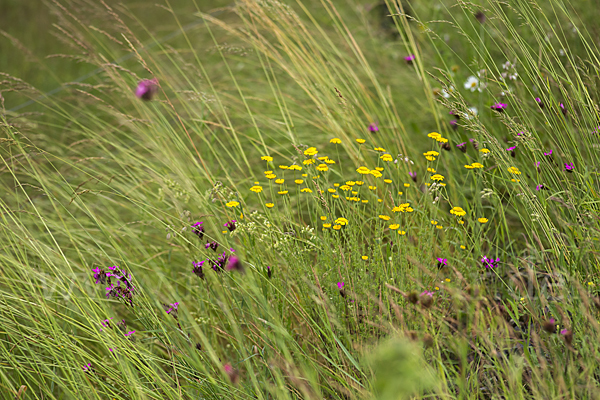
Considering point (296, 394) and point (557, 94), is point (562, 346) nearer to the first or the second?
point (296, 394)

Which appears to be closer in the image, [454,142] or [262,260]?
[262,260]

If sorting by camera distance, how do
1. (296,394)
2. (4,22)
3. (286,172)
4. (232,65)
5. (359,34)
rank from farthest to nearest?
(4,22)
(232,65)
(359,34)
(286,172)
(296,394)

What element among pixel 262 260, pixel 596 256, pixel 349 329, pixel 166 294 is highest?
pixel 596 256

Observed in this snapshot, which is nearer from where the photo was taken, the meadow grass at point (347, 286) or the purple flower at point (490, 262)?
the meadow grass at point (347, 286)

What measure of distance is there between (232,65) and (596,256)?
3.73 metres

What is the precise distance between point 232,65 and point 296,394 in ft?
12.1

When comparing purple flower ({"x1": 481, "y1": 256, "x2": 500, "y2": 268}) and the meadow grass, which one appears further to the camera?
purple flower ({"x1": 481, "y1": 256, "x2": 500, "y2": 268})

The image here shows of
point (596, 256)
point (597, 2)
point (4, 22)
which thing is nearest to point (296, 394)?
point (596, 256)

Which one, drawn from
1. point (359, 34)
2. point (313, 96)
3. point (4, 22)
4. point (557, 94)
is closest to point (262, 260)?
point (313, 96)

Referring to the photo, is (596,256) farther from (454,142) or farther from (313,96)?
(313,96)

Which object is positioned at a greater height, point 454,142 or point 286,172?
Result: point 454,142

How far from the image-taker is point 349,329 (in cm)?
142

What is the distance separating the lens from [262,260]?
153cm

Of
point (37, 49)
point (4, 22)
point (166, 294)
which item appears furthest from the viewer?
point (4, 22)
